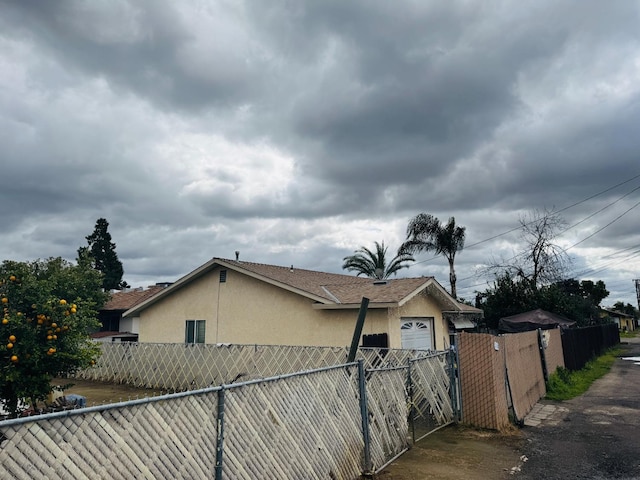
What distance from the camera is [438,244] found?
30.7 meters

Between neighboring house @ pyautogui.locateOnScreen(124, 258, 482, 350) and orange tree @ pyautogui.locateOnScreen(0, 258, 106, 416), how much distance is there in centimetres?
839

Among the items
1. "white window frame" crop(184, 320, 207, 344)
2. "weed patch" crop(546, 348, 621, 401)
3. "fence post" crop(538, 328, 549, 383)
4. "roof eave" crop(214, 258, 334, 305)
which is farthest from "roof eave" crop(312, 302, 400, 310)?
Result: "white window frame" crop(184, 320, 207, 344)

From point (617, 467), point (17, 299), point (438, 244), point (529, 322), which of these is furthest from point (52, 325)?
point (438, 244)

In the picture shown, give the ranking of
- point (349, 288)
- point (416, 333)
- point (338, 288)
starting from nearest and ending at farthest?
point (416, 333) < point (349, 288) < point (338, 288)

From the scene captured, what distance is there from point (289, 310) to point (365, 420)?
10273mm

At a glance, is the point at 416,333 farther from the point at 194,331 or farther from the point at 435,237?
the point at 435,237

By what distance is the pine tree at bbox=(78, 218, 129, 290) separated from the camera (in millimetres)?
48406

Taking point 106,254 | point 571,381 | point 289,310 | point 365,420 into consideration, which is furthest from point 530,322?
point 106,254

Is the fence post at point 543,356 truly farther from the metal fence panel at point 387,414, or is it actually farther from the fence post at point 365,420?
the fence post at point 365,420

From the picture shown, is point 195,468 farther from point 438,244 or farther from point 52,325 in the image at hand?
point 438,244

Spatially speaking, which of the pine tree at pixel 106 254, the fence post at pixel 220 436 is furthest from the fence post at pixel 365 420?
the pine tree at pixel 106 254

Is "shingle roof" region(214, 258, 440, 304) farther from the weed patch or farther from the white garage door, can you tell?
the weed patch

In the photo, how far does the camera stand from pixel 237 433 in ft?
15.0

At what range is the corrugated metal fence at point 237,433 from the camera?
3.12 meters
